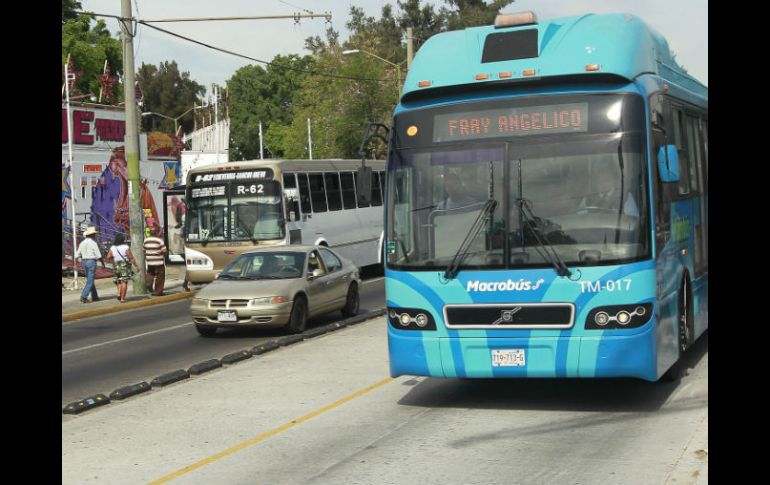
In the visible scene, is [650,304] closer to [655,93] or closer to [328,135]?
[655,93]

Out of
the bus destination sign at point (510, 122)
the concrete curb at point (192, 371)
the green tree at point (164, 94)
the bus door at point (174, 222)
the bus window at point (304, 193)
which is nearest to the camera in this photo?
the bus destination sign at point (510, 122)

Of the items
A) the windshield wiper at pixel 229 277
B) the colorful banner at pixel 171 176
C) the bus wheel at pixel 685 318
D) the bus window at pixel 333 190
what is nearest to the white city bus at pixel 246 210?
the bus window at pixel 333 190

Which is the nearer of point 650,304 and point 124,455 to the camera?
point 124,455

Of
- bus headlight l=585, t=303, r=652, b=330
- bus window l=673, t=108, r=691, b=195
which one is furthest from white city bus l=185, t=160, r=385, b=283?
bus headlight l=585, t=303, r=652, b=330

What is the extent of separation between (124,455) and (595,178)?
4.76 metres

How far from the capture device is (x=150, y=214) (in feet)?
136

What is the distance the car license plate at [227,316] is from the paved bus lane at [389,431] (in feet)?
13.4

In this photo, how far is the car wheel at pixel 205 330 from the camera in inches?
698

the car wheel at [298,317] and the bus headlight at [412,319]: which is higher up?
the bus headlight at [412,319]

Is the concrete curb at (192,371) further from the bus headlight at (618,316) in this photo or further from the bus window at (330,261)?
the bus headlight at (618,316)
